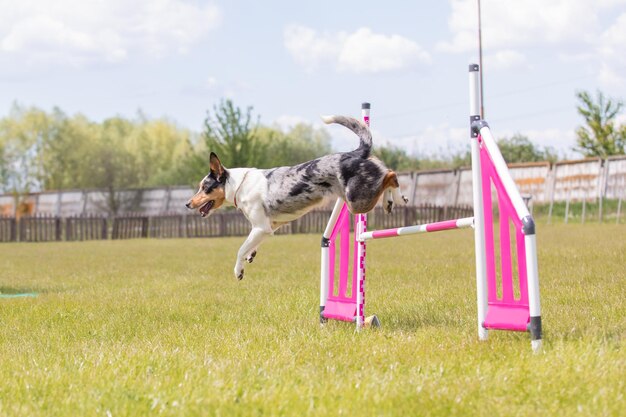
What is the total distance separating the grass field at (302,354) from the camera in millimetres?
3916

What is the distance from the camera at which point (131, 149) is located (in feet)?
194

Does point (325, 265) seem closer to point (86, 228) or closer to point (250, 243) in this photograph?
point (250, 243)

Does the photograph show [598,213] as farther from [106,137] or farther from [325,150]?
[106,137]

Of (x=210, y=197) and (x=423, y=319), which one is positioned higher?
(x=210, y=197)

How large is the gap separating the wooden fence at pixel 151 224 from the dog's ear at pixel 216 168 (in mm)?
26549

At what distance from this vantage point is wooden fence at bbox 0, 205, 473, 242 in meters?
33.2

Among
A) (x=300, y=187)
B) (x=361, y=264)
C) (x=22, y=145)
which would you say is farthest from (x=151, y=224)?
(x=300, y=187)

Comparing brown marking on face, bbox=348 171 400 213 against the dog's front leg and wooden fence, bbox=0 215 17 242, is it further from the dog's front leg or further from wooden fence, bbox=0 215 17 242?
wooden fence, bbox=0 215 17 242

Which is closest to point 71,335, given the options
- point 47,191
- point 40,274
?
point 40,274

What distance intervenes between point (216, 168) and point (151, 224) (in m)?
30.2

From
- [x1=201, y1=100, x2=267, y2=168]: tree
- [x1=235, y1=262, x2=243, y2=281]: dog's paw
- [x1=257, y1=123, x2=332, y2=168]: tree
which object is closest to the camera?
[x1=235, y1=262, x2=243, y2=281]: dog's paw

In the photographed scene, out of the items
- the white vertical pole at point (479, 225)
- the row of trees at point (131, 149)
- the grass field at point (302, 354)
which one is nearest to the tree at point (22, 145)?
the row of trees at point (131, 149)

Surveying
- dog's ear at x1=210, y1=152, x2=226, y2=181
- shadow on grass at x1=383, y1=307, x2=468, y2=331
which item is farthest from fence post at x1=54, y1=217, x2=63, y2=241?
dog's ear at x1=210, y1=152, x2=226, y2=181

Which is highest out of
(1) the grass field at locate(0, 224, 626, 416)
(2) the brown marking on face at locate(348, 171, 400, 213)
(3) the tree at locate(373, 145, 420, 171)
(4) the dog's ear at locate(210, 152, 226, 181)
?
(3) the tree at locate(373, 145, 420, 171)
